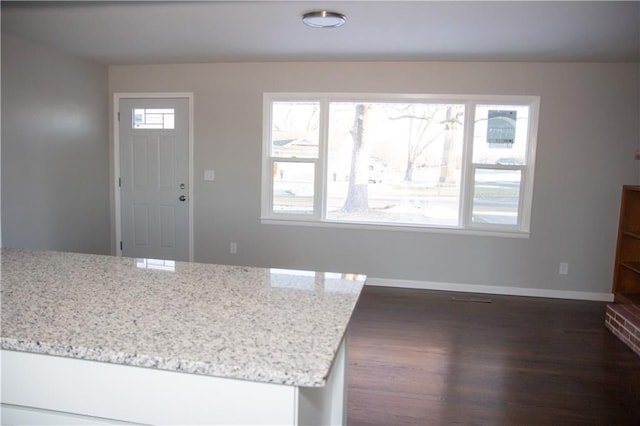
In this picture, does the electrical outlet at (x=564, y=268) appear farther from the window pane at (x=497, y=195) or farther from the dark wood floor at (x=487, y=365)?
the window pane at (x=497, y=195)

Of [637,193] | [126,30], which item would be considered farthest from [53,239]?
[637,193]

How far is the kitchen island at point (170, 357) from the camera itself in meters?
0.87

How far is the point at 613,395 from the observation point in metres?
2.38

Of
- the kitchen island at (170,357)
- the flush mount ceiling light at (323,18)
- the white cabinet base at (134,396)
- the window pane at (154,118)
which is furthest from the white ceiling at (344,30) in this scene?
the white cabinet base at (134,396)

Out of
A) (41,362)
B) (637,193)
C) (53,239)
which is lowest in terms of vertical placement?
(53,239)

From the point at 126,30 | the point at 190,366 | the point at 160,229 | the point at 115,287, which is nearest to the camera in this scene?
the point at 190,366

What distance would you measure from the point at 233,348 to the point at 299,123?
12.2ft

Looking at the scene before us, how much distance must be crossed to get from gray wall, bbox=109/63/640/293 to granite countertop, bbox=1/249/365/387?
2.90m

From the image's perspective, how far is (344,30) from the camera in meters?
3.16

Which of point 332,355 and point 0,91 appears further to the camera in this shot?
point 0,91

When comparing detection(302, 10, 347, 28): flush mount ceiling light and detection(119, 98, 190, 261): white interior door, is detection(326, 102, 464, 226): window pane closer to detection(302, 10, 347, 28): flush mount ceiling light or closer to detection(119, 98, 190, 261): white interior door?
detection(302, 10, 347, 28): flush mount ceiling light

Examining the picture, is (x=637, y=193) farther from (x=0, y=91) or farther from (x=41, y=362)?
(x=0, y=91)

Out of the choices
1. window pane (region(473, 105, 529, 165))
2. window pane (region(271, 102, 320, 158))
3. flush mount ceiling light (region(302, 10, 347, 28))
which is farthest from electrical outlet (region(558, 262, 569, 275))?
flush mount ceiling light (region(302, 10, 347, 28))

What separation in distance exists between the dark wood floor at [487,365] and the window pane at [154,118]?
2.90 meters
